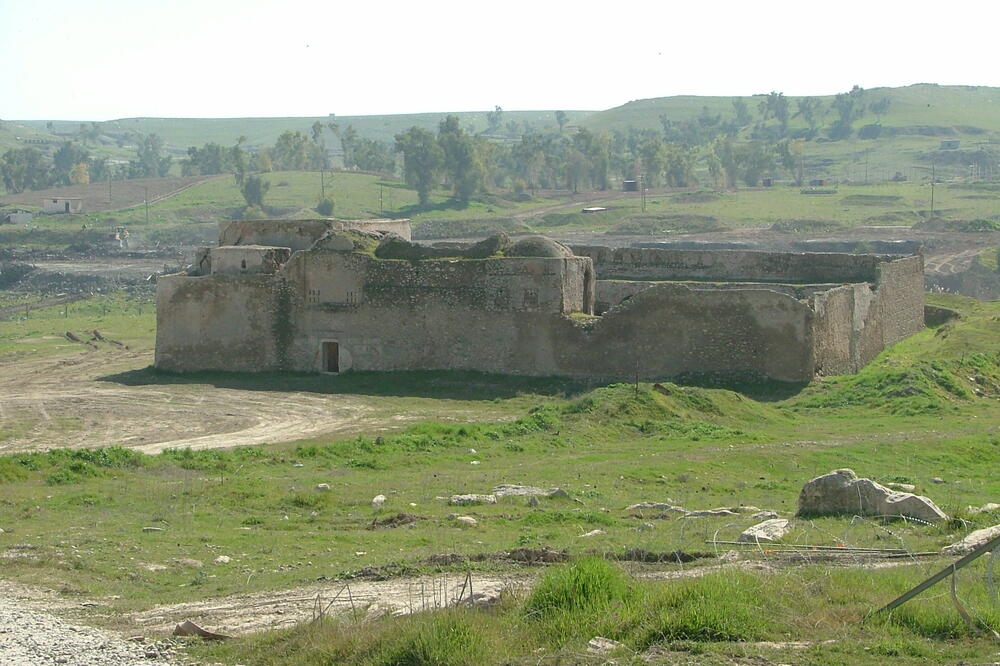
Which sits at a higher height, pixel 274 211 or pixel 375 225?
pixel 375 225

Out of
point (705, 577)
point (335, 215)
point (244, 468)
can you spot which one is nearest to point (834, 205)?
point (335, 215)

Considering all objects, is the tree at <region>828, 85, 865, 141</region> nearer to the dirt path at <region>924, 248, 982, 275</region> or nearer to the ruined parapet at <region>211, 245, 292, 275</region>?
the dirt path at <region>924, 248, 982, 275</region>

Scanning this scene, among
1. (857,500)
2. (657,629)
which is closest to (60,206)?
(857,500)

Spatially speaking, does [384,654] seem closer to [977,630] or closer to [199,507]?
[977,630]

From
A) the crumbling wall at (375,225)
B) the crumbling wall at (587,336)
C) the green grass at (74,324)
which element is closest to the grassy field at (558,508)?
the crumbling wall at (587,336)

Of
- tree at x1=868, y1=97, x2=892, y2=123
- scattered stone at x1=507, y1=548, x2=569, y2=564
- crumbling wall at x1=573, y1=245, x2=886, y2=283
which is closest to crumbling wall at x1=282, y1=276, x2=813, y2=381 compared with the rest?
crumbling wall at x1=573, y1=245, x2=886, y2=283

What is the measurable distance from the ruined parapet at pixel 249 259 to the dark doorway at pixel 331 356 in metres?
1.92

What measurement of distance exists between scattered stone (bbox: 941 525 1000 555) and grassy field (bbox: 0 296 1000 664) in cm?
36

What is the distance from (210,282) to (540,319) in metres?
6.99

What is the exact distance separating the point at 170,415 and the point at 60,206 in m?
84.6

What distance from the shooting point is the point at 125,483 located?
1830 centimetres

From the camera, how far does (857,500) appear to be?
14539 mm

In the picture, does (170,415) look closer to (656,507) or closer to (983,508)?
(656,507)

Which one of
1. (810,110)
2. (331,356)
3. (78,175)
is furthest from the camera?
(810,110)
